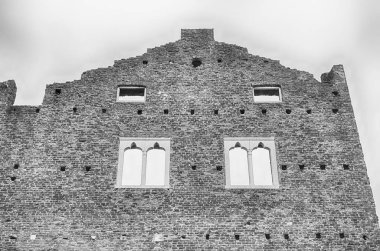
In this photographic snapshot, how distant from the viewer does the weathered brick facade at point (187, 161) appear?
16.2 meters

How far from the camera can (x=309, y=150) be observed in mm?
17969

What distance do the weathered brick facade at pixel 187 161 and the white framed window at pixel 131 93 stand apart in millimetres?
200

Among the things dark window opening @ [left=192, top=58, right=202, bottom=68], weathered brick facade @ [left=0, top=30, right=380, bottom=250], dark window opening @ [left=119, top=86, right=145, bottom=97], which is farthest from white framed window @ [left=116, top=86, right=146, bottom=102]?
dark window opening @ [left=192, top=58, right=202, bottom=68]

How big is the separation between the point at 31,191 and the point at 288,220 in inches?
300

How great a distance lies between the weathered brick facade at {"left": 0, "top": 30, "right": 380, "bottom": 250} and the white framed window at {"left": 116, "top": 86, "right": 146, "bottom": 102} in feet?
0.66

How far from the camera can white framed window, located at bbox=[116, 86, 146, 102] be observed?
19.5 metres

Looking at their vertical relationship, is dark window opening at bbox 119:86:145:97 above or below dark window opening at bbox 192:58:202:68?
below

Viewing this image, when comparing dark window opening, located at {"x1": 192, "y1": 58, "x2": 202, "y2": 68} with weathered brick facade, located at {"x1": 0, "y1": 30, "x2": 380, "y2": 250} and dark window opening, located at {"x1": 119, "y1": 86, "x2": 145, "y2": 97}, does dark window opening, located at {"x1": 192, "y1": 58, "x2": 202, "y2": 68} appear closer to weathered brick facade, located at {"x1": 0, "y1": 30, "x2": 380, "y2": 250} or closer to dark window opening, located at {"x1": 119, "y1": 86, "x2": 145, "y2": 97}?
weathered brick facade, located at {"x1": 0, "y1": 30, "x2": 380, "y2": 250}

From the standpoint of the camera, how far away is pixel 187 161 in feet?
57.9

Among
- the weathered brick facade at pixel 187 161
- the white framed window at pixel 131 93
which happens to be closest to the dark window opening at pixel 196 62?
the weathered brick facade at pixel 187 161

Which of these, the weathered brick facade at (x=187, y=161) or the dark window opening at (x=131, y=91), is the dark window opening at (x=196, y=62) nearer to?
the weathered brick facade at (x=187, y=161)

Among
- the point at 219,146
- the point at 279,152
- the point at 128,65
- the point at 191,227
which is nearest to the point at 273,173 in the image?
the point at 279,152

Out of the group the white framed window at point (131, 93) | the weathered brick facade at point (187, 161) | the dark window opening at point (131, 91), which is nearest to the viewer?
the weathered brick facade at point (187, 161)

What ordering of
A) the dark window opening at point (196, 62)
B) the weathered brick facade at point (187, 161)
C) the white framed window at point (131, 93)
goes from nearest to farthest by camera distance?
the weathered brick facade at point (187, 161), the white framed window at point (131, 93), the dark window opening at point (196, 62)
